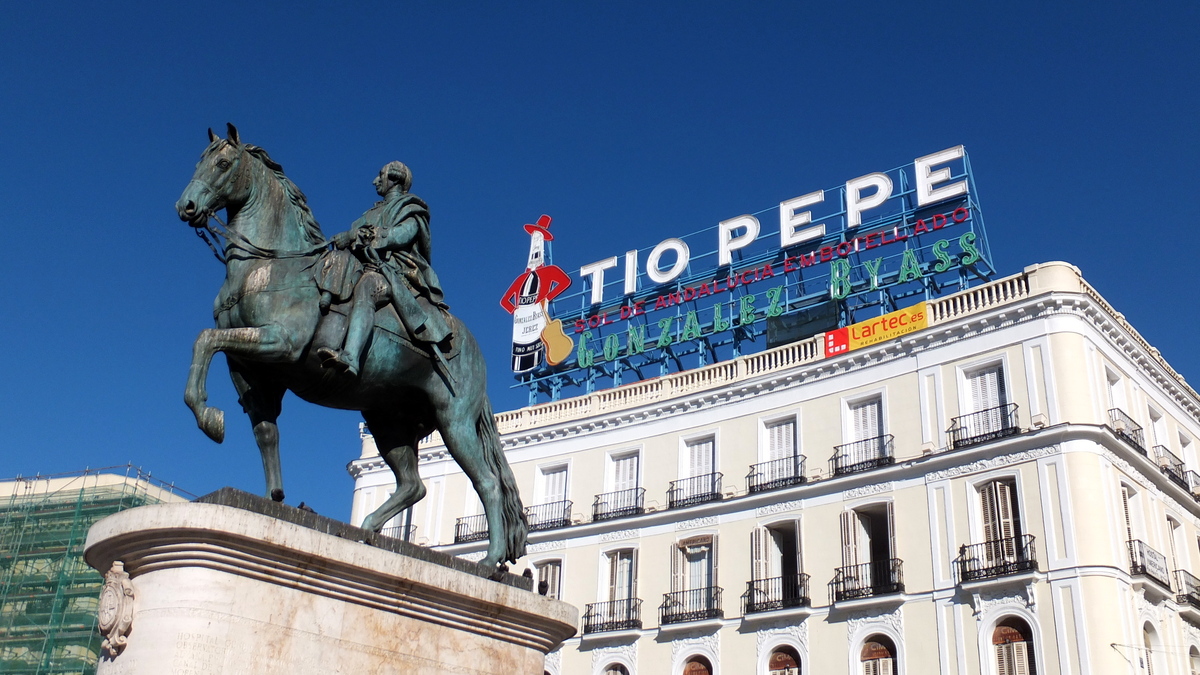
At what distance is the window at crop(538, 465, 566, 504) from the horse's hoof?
36.7 m

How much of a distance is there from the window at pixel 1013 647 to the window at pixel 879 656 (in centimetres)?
323

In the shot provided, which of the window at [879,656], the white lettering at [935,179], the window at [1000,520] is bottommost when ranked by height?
the window at [879,656]

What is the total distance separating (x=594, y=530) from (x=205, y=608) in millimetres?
35671

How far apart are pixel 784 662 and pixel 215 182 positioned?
31.1 metres

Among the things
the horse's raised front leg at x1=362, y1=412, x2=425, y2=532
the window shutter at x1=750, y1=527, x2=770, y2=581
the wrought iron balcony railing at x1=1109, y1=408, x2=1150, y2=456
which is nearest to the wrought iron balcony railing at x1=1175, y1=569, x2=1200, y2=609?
the wrought iron balcony railing at x1=1109, y1=408, x2=1150, y2=456

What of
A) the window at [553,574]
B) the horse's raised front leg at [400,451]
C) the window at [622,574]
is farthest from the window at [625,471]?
the horse's raised front leg at [400,451]

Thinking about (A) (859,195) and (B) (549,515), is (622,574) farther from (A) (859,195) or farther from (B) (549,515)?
(A) (859,195)

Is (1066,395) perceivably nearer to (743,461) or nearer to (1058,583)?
(1058,583)

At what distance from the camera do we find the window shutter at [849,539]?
115ft

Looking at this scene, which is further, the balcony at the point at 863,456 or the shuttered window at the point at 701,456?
the shuttered window at the point at 701,456

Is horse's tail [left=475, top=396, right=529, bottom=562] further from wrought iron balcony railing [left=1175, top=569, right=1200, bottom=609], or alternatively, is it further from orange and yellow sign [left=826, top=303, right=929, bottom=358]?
wrought iron balcony railing [left=1175, top=569, right=1200, bottom=609]

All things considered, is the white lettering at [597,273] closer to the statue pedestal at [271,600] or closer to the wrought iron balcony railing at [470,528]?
the wrought iron balcony railing at [470,528]

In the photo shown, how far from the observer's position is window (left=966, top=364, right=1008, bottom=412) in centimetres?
3447

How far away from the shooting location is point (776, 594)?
119 ft
